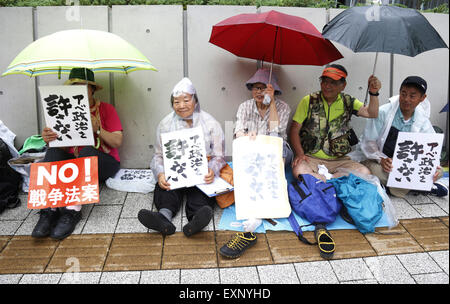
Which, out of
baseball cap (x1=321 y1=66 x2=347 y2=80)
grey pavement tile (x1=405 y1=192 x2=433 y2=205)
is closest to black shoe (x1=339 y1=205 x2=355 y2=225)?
grey pavement tile (x1=405 y1=192 x2=433 y2=205)

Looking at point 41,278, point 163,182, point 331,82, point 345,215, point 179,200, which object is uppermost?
point 331,82

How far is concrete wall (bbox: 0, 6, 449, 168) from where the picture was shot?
456 centimetres

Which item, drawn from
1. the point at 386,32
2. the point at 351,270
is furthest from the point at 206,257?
the point at 386,32

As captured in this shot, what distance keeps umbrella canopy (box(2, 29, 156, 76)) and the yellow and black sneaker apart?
202 centimetres

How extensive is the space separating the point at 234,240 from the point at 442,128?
405 cm

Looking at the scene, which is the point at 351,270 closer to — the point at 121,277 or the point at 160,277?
the point at 160,277

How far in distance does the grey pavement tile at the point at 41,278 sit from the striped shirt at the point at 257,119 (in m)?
2.39

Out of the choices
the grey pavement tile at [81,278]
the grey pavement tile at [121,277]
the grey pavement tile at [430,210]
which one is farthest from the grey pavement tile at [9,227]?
the grey pavement tile at [430,210]

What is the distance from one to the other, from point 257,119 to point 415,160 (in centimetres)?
189

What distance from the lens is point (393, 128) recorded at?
13.9 feet

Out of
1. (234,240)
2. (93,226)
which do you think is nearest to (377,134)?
(234,240)

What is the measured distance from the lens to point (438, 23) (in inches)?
194

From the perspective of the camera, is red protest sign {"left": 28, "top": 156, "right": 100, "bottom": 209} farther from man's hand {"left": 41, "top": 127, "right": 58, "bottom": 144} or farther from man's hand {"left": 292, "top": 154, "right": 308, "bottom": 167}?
man's hand {"left": 292, "top": 154, "right": 308, "bottom": 167}

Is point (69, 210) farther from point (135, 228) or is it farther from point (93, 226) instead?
point (135, 228)
